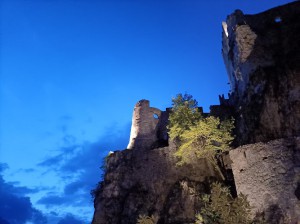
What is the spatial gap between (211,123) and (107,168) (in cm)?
1225

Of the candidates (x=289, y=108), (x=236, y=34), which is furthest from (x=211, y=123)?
(x=236, y=34)

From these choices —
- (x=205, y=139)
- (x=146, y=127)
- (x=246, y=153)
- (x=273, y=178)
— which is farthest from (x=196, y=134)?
(x=146, y=127)

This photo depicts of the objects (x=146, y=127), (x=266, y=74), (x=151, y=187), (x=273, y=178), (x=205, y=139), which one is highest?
(x=266, y=74)

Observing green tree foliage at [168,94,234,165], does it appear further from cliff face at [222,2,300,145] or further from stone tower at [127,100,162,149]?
stone tower at [127,100,162,149]

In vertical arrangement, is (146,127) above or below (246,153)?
above

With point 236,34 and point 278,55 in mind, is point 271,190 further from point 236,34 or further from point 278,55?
point 236,34

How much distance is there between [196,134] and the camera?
25.4 metres

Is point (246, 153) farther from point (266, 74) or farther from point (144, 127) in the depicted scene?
point (144, 127)

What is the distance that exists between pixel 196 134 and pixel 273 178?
8630 mm

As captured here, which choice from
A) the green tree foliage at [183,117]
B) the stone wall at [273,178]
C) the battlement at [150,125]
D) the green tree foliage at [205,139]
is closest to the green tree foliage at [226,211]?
the stone wall at [273,178]

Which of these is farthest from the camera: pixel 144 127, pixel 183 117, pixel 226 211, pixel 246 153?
pixel 144 127

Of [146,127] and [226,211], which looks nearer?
[226,211]

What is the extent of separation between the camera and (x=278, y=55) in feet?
101

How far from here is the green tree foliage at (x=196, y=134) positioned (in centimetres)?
2528
